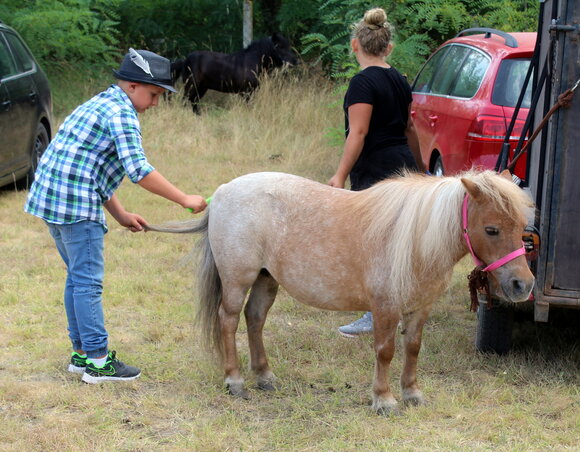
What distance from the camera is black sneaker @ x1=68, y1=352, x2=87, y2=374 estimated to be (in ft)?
14.1

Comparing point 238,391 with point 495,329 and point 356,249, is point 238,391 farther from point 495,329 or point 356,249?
point 495,329

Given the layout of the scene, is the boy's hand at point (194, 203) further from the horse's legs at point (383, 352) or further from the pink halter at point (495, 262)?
the pink halter at point (495, 262)

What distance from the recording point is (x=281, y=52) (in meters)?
13.0

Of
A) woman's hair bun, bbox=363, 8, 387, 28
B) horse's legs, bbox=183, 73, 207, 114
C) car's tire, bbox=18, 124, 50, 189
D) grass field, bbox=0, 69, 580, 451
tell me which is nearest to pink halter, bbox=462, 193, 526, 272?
grass field, bbox=0, 69, 580, 451

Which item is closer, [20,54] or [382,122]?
[382,122]

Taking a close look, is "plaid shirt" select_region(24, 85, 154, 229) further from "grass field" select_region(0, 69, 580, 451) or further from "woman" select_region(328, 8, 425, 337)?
"woman" select_region(328, 8, 425, 337)

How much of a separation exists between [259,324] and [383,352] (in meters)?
0.81

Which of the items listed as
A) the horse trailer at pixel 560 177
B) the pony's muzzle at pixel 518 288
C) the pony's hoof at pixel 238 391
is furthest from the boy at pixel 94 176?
the horse trailer at pixel 560 177

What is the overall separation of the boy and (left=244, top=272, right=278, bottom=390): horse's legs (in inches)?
23.1

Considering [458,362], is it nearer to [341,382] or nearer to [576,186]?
[341,382]

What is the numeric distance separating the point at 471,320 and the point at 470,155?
1.49m

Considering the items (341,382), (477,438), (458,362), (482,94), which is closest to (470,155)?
(482,94)

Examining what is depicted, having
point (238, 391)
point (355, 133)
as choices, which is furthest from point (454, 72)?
point (238, 391)

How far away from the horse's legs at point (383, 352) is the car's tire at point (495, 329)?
0.91 metres
